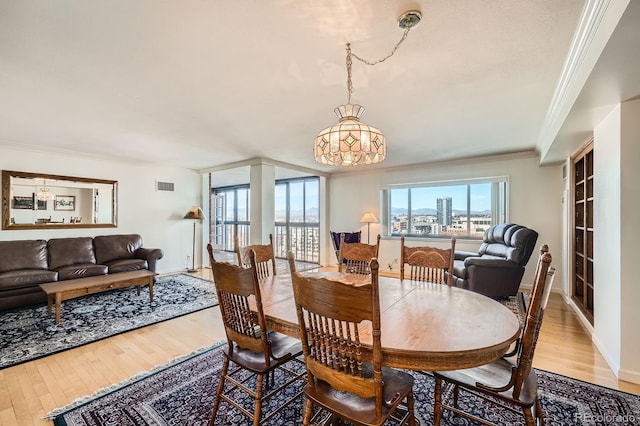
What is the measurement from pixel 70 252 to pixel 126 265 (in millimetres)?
874

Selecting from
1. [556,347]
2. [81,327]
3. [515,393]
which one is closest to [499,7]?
[515,393]

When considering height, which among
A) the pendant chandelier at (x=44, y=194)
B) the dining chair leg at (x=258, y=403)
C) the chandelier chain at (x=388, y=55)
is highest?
the chandelier chain at (x=388, y=55)

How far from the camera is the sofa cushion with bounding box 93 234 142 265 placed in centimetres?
480

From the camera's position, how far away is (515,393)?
4.23ft

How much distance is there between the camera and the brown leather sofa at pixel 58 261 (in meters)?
3.66

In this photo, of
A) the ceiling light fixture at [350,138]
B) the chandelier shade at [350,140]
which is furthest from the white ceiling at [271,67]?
the chandelier shade at [350,140]

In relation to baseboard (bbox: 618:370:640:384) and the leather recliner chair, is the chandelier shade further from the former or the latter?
the leather recliner chair

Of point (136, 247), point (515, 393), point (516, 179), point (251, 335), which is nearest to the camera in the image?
point (515, 393)

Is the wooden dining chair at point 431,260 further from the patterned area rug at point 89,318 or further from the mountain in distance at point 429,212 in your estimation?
the mountain in distance at point 429,212

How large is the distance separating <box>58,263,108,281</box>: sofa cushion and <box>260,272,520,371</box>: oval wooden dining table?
373cm

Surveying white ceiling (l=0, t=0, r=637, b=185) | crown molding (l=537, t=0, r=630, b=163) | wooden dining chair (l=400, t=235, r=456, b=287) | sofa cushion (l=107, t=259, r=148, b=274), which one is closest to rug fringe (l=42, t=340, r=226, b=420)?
wooden dining chair (l=400, t=235, r=456, b=287)

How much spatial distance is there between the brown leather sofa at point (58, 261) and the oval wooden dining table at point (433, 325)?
3757mm

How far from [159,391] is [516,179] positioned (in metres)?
5.50

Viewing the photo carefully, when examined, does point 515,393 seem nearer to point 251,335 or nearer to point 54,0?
point 251,335
